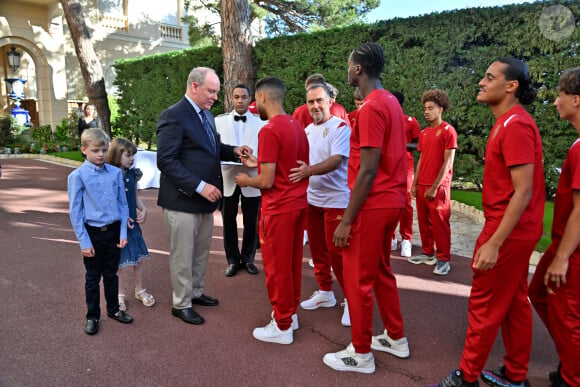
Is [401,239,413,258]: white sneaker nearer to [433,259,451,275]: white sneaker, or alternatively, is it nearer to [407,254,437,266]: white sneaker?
[407,254,437,266]: white sneaker

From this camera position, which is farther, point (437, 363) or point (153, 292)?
point (153, 292)

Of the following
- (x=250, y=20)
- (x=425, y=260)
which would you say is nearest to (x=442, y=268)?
(x=425, y=260)

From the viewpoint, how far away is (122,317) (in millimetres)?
3699

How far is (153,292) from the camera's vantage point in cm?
441

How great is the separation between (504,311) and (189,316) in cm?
248

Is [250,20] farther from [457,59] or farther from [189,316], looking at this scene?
[189,316]

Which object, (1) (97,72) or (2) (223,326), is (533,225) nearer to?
(2) (223,326)

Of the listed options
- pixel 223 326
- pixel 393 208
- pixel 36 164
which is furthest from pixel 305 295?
pixel 36 164

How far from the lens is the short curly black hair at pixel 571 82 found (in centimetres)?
243

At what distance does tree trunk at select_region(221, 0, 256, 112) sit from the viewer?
10938 millimetres

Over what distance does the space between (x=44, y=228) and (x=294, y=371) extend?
566 centimetres

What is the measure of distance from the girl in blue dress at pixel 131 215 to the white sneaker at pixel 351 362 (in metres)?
1.95

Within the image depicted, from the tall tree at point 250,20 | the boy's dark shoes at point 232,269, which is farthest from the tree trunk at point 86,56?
the boy's dark shoes at point 232,269

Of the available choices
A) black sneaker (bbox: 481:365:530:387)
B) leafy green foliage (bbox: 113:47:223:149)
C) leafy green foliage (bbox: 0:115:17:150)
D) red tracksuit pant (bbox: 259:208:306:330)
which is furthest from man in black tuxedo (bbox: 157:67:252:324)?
leafy green foliage (bbox: 0:115:17:150)
